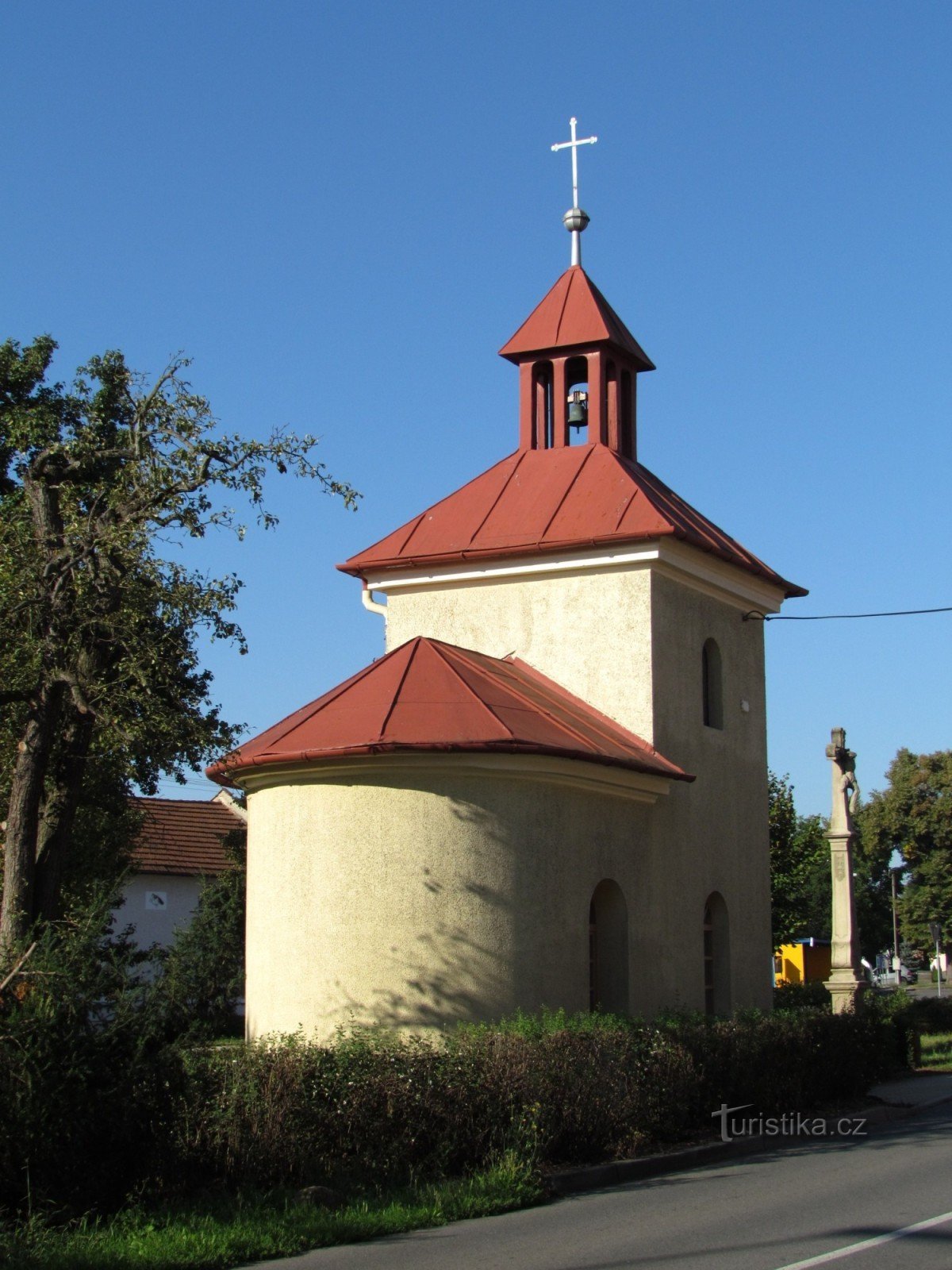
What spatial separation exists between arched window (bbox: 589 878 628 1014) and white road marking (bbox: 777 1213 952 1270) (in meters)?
6.98

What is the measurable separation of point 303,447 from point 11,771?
5.16 m

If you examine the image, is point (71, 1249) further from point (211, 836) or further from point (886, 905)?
point (886, 905)

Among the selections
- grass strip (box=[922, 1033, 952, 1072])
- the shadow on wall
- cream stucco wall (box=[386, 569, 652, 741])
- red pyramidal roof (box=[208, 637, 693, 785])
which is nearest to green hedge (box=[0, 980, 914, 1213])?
the shadow on wall

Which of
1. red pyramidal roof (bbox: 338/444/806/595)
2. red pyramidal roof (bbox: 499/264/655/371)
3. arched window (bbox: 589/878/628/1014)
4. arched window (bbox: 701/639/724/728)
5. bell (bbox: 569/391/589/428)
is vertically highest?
red pyramidal roof (bbox: 499/264/655/371)

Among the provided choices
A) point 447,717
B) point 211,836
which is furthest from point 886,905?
point 447,717

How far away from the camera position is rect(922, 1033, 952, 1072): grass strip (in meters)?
21.9

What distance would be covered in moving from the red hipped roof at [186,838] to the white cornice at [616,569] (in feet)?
59.7

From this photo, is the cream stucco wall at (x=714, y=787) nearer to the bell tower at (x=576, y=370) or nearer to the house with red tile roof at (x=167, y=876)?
the bell tower at (x=576, y=370)

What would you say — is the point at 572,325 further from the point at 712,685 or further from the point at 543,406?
the point at 712,685

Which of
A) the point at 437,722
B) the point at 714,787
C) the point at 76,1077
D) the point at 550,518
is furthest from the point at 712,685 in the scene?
the point at 76,1077

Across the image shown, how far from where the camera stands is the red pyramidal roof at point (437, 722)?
50.0 ft

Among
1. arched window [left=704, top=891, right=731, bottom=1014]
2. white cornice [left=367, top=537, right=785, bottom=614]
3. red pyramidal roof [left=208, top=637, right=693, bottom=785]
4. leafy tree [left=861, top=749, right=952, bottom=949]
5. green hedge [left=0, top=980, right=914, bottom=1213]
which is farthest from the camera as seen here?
leafy tree [left=861, top=749, right=952, bottom=949]

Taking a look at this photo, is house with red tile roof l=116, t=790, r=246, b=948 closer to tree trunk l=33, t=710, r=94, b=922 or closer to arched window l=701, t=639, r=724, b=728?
arched window l=701, t=639, r=724, b=728

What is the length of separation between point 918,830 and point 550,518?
43629 mm
